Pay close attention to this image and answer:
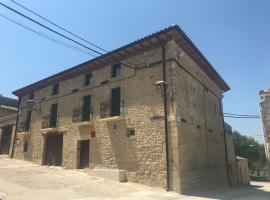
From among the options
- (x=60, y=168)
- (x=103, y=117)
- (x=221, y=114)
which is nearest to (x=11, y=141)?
(x=60, y=168)

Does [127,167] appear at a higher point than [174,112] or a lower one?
lower

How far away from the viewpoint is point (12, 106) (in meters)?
26.4

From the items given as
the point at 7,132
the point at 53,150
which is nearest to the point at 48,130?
the point at 53,150

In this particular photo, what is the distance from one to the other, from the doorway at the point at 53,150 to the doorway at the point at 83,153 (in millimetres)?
1960

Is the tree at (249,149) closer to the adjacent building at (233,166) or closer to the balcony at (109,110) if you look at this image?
the adjacent building at (233,166)

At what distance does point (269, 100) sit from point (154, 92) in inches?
199

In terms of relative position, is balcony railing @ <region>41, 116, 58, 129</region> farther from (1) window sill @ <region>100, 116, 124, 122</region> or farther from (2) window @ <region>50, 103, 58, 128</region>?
(1) window sill @ <region>100, 116, 124, 122</region>

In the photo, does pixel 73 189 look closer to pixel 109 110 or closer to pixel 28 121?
pixel 109 110

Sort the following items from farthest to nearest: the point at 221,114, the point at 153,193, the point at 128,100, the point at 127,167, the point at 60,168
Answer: the point at 221,114 → the point at 60,168 → the point at 128,100 → the point at 127,167 → the point at 153,193

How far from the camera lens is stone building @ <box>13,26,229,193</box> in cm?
1153

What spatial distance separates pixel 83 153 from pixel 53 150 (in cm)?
295

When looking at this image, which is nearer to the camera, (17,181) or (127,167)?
(17,181)

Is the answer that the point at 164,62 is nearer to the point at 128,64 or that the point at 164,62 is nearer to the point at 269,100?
the point at 128,64

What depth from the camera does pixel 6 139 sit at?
21.4 m
